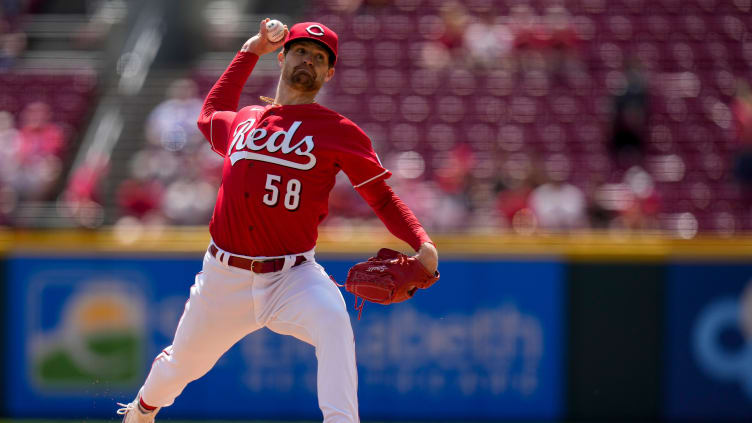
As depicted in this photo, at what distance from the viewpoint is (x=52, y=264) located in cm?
828

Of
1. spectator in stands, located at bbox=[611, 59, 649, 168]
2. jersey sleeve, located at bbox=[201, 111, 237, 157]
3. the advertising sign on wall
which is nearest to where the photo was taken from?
jersey sleeve, located at bbox=[201, 111, 237, 157]

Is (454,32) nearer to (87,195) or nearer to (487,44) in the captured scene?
(487,44)

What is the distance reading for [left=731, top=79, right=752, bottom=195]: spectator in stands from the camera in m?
10.9

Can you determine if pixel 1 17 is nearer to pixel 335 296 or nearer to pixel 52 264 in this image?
pixel 52 264

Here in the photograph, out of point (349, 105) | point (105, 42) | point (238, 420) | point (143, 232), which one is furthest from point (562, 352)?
point (105, 42)

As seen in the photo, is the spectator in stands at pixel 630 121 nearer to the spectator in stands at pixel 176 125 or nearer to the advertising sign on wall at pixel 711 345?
the advertising sign on wall at pixel 711 345

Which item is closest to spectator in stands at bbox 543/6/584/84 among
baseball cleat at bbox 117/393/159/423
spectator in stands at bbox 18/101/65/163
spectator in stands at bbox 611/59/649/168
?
spectator in stands at bbox 611/59/649/168

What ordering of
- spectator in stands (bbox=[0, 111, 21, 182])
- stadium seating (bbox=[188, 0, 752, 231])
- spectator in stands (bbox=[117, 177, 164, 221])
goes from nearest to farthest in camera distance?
spectator in stands (bbox=[117, 177, 164, 221]), spectator in stands (bbox=[0, 111, 21, 182]), stadium seating (bbox=[188, 0, 752, 231])

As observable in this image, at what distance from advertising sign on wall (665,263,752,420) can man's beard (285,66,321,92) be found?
4.87 meters

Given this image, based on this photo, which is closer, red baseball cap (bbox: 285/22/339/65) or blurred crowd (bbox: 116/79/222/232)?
red baseball cap (bbox: 285/22/339/65)

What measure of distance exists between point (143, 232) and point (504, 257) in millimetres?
3072

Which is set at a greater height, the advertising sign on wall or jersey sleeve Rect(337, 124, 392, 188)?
jersey sleeve Rect(337, 124, 392, 188)

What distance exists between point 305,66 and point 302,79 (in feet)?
0.20

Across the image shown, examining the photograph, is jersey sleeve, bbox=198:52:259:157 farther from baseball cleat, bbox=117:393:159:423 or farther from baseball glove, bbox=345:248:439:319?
baseball cleat, bbox=117:393:159:423
